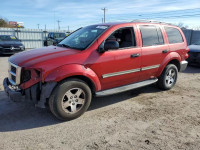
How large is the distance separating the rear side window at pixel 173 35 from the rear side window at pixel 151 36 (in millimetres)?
388

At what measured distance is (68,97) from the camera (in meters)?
3.19

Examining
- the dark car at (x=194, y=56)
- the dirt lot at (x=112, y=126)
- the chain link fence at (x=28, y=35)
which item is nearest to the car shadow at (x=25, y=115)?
the dirt lot at (x=112, y=126)

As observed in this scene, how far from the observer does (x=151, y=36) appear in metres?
4.34

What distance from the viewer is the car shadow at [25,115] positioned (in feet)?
10.2

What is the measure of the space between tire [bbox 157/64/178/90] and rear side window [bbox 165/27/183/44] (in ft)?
2.44

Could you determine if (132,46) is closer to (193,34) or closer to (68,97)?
(68,97)

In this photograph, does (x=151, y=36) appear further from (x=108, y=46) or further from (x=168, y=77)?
(x=108, y=46)

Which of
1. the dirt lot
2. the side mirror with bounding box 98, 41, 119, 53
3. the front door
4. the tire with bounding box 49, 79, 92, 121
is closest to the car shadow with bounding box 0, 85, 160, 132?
the dirt lot

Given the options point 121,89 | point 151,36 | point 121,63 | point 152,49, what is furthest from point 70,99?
point 151,36

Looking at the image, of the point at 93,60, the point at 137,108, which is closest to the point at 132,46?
the point at 93,60

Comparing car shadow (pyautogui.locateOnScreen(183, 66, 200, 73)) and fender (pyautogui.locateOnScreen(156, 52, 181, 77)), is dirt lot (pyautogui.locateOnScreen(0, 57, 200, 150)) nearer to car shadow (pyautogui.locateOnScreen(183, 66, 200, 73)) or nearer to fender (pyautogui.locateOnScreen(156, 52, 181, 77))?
fender (pyautogui.locateOnScreen(156, 52, 181, 77))

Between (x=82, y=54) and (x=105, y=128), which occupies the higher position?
(x=82, y=54)

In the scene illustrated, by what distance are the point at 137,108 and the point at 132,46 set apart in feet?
4.78

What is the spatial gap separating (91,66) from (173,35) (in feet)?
9.89
